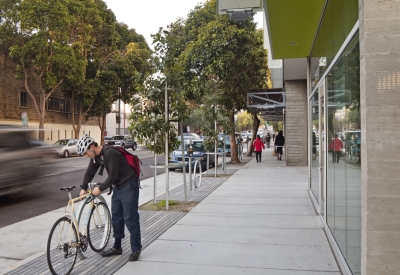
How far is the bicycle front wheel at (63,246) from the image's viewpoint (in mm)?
4727

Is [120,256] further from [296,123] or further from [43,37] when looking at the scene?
[43,37]

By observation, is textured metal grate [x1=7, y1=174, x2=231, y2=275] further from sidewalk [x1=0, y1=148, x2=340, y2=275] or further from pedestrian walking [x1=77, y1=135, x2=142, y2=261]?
pedestrian walking [x1=77, y1=135, x2=142, y2=261]

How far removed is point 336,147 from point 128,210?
2777 mm

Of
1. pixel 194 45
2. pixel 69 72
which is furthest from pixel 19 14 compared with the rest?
pixel 194 45

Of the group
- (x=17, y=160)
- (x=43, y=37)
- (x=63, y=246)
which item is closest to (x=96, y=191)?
(x=63, y=246)

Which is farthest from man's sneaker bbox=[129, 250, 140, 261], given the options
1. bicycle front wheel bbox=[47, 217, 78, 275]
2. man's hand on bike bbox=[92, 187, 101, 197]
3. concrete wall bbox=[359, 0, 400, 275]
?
concrete wall bbox=[359, 0, 400, 275]

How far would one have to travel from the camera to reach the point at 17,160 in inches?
386

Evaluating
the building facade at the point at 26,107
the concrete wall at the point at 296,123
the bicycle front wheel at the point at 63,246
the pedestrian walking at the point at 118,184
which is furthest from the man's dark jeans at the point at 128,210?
the building facade at the point at 26,107

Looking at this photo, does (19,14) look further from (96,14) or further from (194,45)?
(194,45)

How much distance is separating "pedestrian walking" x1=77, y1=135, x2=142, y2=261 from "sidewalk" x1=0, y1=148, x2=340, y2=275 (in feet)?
1.55

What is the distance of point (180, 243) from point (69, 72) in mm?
26083

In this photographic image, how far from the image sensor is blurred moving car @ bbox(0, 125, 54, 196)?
955cm

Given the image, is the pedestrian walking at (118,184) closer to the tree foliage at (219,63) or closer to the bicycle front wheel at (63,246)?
the bicycle front wheel at (63,246)

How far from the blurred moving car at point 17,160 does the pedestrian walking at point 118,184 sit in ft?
16.5
